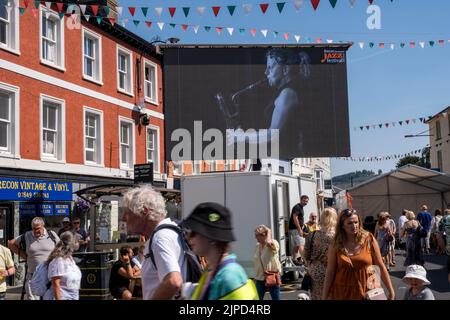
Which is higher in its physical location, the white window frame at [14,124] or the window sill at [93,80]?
the window sill at [93,80]

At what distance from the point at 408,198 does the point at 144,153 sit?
13.6 metres

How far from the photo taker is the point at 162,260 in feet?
12.4

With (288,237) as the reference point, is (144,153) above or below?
above

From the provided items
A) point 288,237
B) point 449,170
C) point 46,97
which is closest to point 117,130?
point 46,97

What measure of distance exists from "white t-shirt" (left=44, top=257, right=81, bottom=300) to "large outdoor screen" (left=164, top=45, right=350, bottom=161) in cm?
1398

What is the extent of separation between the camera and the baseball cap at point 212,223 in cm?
283

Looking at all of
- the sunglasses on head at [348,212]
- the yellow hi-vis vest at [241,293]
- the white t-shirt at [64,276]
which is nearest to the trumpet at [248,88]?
the white t-shirt at [64,276]

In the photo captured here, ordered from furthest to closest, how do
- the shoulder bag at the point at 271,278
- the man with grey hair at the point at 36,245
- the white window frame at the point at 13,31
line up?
the white window frame at the point at 13,31 < the shoulder bag at the point at 271,278 < the man with grey hair at the point at 36,245

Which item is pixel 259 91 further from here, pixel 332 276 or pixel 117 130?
pixel 332 276

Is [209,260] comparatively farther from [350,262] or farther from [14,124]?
[14,124]

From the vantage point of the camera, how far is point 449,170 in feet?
163

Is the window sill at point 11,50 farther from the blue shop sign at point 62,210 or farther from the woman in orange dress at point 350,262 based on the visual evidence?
the woman in orange dress at point 350,262

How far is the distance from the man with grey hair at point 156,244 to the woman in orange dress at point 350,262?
211cm

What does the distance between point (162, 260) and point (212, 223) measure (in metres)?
1.04
